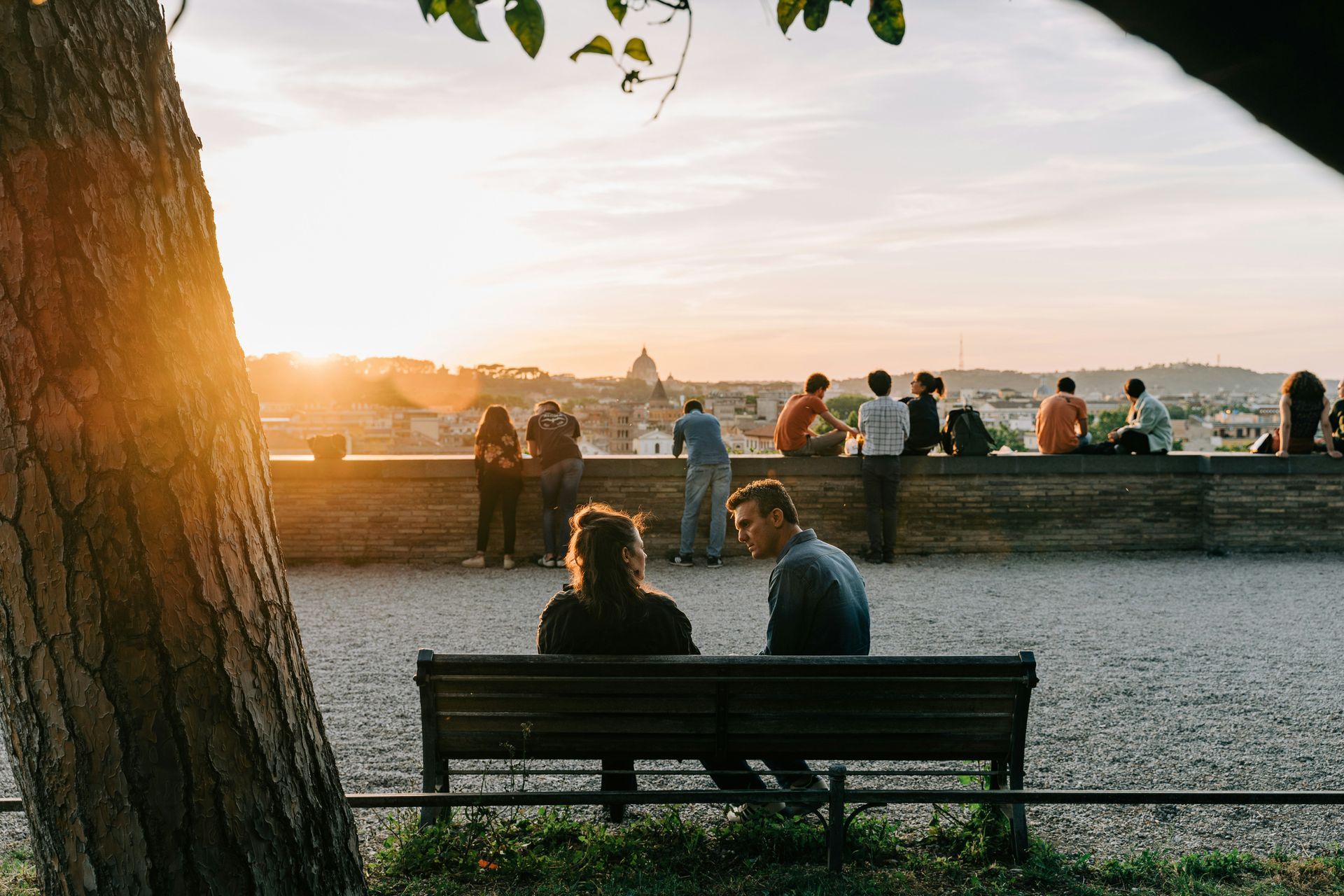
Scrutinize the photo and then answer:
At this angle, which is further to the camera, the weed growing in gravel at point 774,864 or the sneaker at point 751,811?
the sneaker at point 751,811

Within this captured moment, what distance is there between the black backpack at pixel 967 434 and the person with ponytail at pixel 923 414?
258 millimetres

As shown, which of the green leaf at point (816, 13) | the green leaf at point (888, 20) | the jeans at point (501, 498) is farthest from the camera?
the jeans at point (501, 498)

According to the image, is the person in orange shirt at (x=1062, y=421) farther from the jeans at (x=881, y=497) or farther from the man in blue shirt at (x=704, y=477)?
the man in blue shirt at (x=704, y=477)

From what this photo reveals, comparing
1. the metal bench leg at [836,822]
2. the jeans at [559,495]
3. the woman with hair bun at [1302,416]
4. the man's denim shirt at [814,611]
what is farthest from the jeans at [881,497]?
the metal bench leg at [836,822]

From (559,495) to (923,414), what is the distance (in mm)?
4198

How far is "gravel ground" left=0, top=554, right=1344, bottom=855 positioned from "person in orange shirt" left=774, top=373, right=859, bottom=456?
4.94ft

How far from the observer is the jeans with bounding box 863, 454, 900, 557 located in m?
10.5

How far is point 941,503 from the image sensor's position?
1127 centimetres

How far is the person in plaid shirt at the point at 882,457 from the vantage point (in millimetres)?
10352

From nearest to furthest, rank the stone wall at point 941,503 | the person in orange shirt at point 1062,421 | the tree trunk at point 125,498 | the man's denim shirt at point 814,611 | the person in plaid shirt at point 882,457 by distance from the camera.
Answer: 1. the tree trunk at point 125,498
2. the man's denim shirt at point 814,611
3. the person in plaid shirt at point 882,457
4. the stone wall at point 941,503
5. the person in orange shirt at point 1062,421

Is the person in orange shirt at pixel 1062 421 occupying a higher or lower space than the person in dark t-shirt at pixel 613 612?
higher

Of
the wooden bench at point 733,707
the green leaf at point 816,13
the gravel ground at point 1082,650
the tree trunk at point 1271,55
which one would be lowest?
the gravel ground at point 1082,650

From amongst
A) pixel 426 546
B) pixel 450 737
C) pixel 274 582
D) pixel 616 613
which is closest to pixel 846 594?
pixel 616 613

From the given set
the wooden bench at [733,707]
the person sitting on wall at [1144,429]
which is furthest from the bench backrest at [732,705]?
the person sitting on wall at [1144,429]
